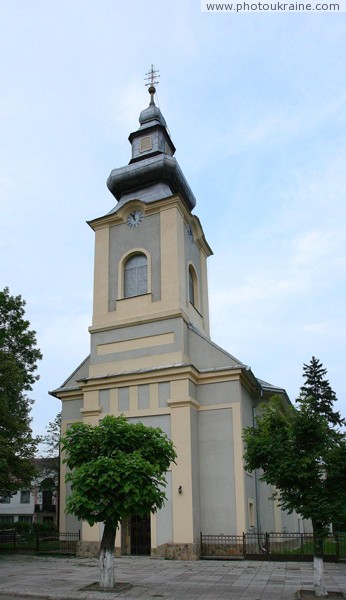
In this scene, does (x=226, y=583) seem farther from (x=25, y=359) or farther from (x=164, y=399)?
(x=25, y=359)

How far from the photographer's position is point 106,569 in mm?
12312

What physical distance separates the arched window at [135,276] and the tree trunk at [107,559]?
1177 centimetres

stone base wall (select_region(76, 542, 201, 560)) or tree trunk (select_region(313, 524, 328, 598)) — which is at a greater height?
tree trunk (select_region(313, 524, 328, 598))

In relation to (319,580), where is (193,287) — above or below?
above

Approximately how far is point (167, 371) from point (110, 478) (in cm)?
841

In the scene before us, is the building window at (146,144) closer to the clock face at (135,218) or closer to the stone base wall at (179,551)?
the clock face at (135,218)

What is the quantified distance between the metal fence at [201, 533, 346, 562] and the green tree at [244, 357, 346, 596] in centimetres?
546

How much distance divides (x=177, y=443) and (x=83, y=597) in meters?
8.54

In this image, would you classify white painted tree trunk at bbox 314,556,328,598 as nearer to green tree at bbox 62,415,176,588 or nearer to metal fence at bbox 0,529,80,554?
green tree at bbox 62,415,176,588

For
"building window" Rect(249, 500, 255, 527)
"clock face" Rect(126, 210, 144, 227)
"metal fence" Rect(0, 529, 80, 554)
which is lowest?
"metal fence" Rect(0, 529, 80, 554)

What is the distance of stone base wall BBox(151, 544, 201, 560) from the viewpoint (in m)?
18.2

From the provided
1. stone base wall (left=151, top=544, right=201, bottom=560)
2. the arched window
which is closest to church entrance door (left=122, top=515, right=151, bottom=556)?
stone base wall (left=151, top=544, right=201, bottom=560)

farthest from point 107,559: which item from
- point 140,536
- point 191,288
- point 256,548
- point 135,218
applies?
point 135,218

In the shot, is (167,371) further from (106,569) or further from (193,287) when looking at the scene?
(106,569)
